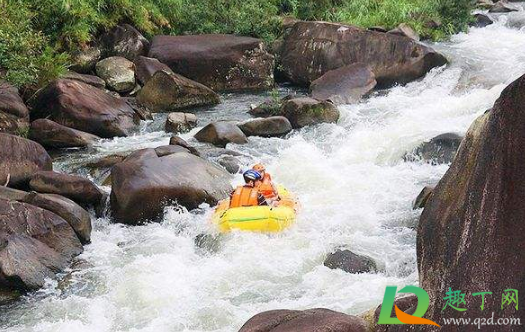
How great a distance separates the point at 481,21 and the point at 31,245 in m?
15.4

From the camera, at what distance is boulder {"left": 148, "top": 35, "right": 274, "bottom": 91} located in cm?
1512

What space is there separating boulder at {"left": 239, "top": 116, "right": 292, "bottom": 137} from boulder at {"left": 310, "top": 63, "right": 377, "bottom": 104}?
6.26ft

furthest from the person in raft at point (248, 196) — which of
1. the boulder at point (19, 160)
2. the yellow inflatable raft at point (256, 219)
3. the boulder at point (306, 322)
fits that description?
the boulder at point (306, 322)

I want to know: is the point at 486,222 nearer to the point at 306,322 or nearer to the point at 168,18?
the point at 306,322

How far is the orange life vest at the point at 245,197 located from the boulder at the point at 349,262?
1.54 metres

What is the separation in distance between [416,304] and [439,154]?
6490mm

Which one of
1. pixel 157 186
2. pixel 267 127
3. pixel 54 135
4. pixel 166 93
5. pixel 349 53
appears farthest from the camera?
pixel 349 53

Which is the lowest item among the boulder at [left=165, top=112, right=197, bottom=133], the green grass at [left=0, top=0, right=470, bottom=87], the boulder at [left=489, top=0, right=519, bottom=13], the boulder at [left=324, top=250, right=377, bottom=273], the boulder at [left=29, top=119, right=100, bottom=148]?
the boulder at [left=165, top=112, right=197, bottom=133]

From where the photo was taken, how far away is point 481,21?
734 inches

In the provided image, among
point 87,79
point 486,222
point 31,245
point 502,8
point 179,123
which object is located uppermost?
point 486,222

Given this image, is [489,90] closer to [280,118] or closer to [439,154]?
[439,154]

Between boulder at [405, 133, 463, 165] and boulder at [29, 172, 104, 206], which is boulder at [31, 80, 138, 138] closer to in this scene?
boulder at [29, 172, 104, 206]

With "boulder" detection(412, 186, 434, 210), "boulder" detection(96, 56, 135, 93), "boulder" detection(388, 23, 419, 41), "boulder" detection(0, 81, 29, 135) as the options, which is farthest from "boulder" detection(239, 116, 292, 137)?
"boulder" detection(388, 23, 419, 41)

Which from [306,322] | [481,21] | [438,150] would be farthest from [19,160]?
[481,21]
